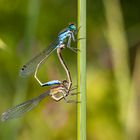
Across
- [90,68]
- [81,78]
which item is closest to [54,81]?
[81,78]

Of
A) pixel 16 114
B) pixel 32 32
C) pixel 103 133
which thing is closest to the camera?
pixel 16 114

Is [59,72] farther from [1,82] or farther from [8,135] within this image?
[8,135]

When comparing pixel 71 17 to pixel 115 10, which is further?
pixel 71 17

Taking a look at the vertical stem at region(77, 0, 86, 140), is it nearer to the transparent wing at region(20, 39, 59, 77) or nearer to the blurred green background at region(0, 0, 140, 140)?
the transparent wing at region(20, 39, 59, 77)

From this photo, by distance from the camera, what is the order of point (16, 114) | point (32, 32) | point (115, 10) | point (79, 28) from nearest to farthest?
point (79, 28) < point (16, 114) < point (32, 32) < point (115, 10)

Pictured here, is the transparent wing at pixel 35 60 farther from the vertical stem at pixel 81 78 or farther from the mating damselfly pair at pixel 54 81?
the vertical stem at pixel 81 78

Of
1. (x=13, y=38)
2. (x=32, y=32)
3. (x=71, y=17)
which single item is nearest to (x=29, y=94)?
(x=13, y=38)
